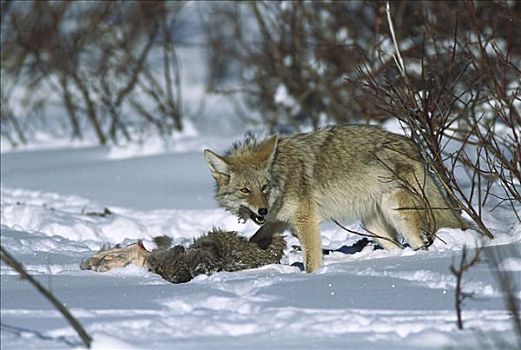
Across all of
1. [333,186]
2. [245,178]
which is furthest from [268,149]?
[333,186]

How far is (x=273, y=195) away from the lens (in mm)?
7027

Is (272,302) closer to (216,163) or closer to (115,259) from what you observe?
(115,259)

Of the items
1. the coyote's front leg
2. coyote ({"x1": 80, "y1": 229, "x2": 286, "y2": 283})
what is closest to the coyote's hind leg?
the coyote's front leg

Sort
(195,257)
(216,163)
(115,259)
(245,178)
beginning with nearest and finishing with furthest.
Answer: (195,257), (115,259), (245,178), (216,163)

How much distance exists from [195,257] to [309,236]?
1039 mm

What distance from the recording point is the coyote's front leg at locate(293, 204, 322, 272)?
22.7 feet

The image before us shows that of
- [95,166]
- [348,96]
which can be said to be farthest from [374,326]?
[348,96]

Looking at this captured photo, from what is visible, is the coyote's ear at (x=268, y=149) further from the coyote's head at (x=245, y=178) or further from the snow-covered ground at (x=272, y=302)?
the snow-covered ground at (x=272, y=302)

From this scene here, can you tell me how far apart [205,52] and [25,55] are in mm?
7956

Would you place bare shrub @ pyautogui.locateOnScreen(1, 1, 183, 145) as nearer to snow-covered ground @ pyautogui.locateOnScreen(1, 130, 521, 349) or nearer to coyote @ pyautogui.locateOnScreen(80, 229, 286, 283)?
snow-covered ground @ pyautogui.locateOnScreen(1, 130, 521, 349)

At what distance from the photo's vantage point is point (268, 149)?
7.16 m

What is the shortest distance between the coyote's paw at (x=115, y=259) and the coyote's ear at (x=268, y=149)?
115cm

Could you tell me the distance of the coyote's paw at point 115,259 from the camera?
6461mm

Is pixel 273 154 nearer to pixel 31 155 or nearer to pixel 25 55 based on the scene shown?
pixel 31 155
